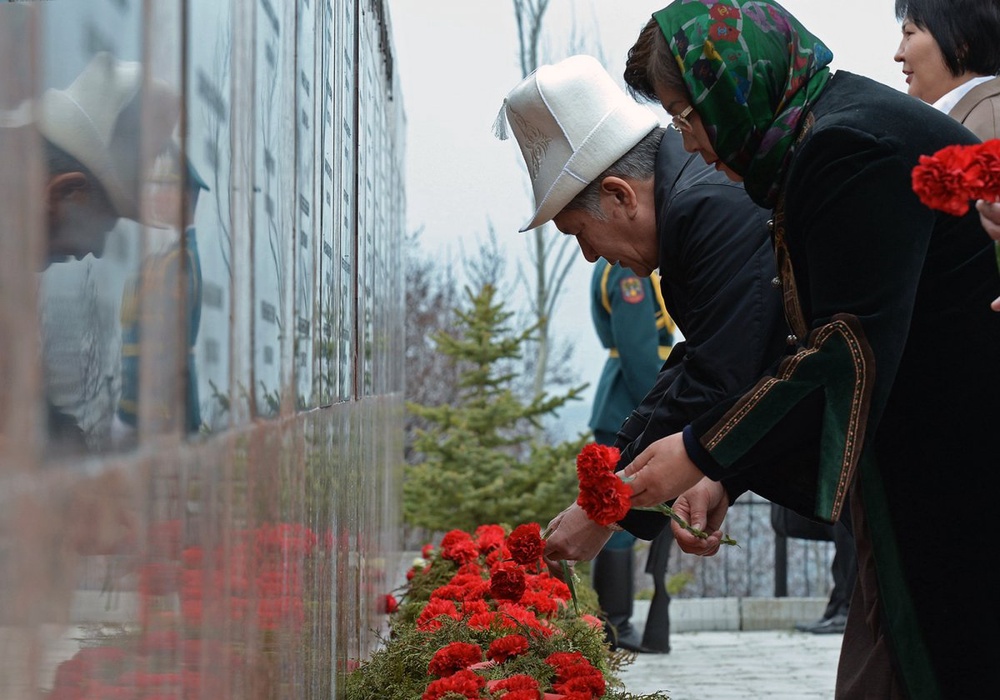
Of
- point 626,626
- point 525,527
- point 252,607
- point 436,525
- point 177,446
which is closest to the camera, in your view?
point 177,446

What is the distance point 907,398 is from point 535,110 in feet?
3.98

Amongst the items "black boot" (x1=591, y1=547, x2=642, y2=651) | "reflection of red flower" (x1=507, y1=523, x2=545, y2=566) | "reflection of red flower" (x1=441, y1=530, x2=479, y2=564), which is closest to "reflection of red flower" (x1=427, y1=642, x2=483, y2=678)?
"reflection of red flower" (x1=507, y1=523, x2=545, y2=566)

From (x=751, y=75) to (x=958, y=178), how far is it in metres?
0.54

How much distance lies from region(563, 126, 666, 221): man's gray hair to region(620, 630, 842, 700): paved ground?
9.12 feet

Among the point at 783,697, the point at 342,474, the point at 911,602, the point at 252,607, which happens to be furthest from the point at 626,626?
the point at 252,607

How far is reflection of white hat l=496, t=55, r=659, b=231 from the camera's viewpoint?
2600 mm

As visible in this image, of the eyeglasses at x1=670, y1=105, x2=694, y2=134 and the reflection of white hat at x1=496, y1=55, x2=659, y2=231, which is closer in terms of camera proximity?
the eyeglasses at x1=670, y1=105, x2=694, y2=134

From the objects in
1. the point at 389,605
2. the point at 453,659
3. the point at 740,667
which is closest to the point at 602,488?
the point at 453,659

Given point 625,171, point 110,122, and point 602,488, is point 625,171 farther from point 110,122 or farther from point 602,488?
point 110,122

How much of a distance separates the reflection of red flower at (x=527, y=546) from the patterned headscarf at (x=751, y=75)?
2.46 feet

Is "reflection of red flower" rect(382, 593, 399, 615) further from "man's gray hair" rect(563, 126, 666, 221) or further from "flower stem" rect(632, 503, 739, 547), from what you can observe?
"flower stem" rect(632, 503, 739, 547)

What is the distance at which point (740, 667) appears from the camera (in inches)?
244

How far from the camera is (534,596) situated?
3182 millimetres

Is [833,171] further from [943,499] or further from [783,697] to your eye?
[783,697]
